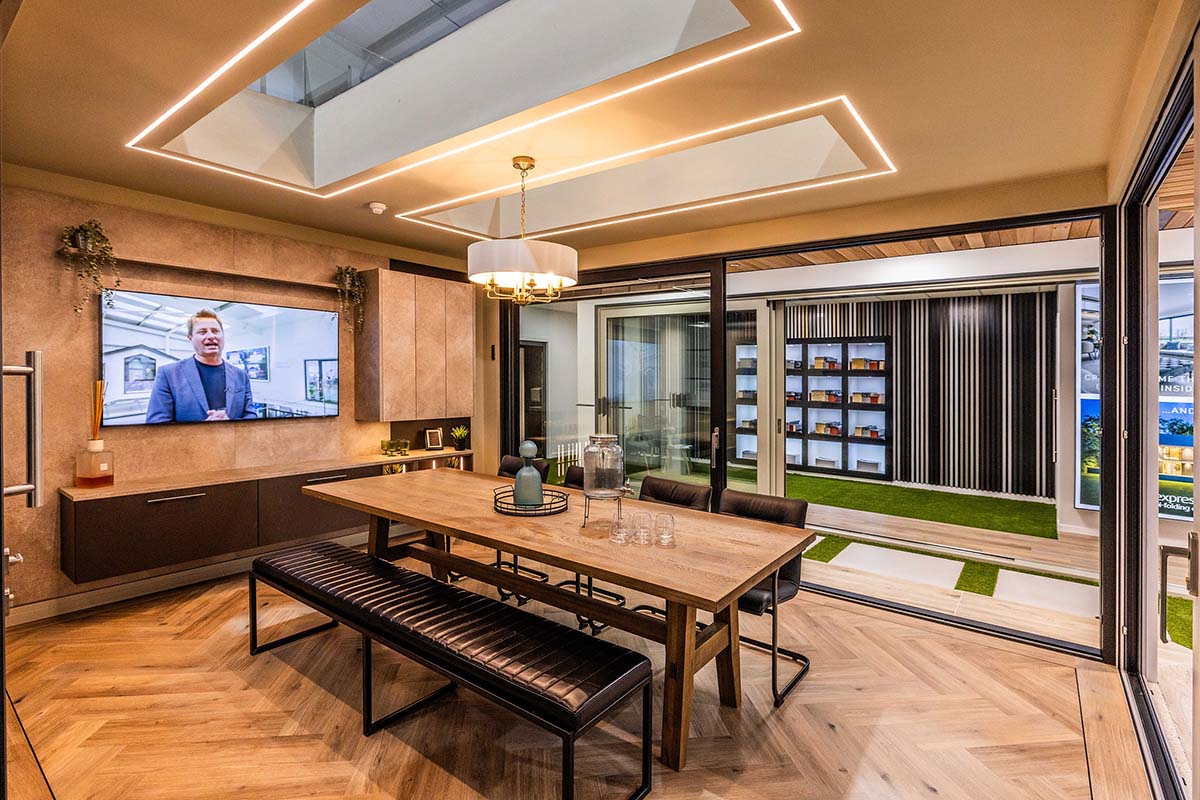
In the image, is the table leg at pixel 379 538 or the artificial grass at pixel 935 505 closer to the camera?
the table leg at pixel 379 538

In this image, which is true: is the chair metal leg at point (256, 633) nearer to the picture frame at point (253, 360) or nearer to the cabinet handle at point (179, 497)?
the cabinet handle at point (179, 497)

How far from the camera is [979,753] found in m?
2.35

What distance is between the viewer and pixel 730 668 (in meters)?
2.64

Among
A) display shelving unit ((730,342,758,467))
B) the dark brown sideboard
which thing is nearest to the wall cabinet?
the dark brown sideboard

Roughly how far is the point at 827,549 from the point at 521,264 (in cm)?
368

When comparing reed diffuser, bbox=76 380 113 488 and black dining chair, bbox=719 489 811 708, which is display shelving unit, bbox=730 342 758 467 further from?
reed diffuser, bbox=76 380 113 488

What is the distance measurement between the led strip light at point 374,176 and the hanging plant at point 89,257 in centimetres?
87

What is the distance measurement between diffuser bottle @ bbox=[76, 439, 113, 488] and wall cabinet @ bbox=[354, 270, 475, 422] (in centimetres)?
169

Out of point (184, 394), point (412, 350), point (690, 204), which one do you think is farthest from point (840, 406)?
point (184, 394)

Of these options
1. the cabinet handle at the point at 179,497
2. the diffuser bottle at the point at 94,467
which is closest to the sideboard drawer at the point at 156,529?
the cabinet handle at the point at 179,497

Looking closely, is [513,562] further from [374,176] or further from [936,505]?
[936,505]

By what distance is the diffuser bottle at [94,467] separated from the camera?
3537 mm

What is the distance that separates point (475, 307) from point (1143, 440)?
16.5 ft

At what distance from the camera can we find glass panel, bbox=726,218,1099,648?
14.3 ft
